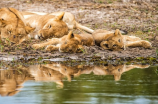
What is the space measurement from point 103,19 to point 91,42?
3.05 metres

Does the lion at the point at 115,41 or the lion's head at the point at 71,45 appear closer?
the lion's head at the point at 71,45

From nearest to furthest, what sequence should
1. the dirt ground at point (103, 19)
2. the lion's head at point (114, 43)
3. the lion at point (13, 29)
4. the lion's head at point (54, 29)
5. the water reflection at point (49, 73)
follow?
the water reflection at point (49, 73), the dirt ground at point (103, 19), the lion's head at point (114, 43), the lion at point (13, 29), the lion's head at point (54, 29)

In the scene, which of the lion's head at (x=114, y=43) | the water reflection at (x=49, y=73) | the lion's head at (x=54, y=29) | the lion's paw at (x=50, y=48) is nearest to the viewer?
the water reflection at (x=49, y=73)

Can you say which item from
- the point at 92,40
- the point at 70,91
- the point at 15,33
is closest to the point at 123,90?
the point at 70,91

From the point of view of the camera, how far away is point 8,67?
22.3 ft

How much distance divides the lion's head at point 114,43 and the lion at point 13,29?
187 centimetres

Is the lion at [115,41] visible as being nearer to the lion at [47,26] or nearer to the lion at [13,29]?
the lion at [47,26]

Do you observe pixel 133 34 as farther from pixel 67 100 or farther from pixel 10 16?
pixel 67 100

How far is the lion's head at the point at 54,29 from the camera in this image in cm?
975

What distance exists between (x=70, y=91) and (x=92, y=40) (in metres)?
4.43

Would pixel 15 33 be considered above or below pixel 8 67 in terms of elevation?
above

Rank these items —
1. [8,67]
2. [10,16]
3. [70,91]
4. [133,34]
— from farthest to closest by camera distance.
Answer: [133,34]
[10,16]
[8,67]
[70,91]

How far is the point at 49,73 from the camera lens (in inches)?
244

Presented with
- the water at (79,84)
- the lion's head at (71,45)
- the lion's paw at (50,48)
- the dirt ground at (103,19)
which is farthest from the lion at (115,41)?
the water at (79,84)
